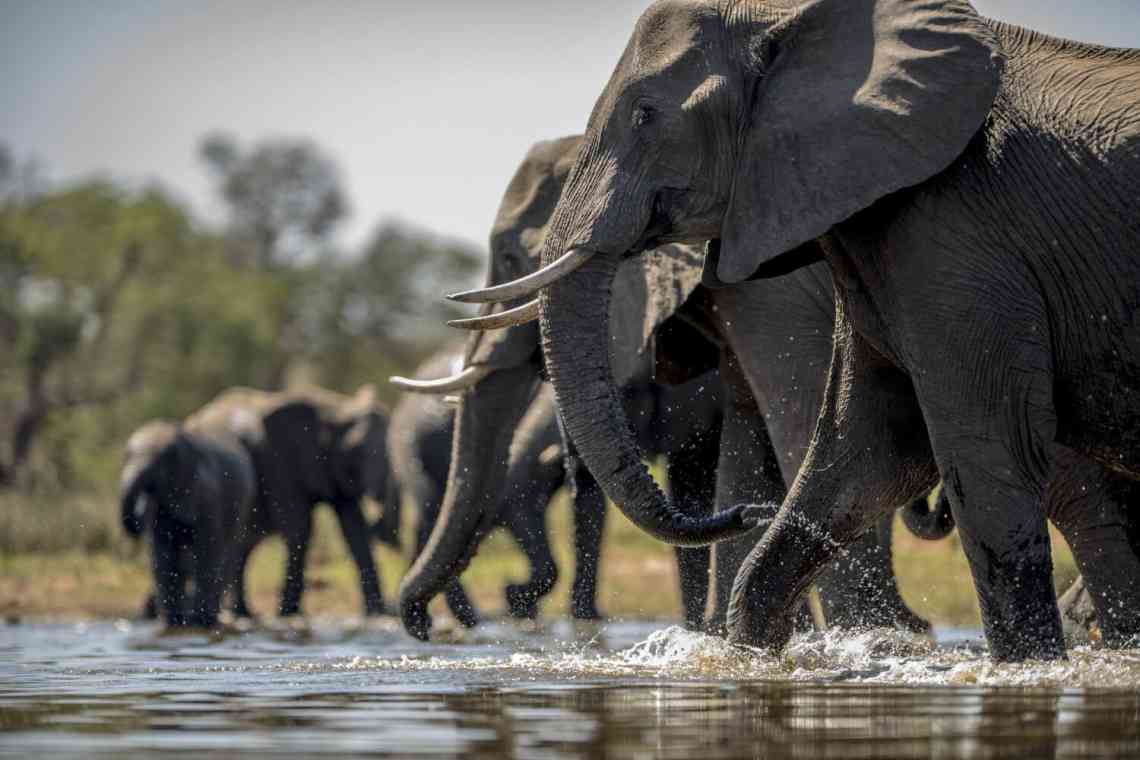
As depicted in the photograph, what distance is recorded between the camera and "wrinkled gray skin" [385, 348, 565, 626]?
11.8 meters

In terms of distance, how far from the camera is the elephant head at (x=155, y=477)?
47.2 ft

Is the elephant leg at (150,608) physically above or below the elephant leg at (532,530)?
below

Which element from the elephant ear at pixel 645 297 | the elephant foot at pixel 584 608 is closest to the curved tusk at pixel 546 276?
the elephant ear at pixel 645 297

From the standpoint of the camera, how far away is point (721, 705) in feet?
17.5

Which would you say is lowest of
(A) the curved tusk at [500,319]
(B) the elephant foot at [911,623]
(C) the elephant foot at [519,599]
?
(B) the elephant foot at [911,623]

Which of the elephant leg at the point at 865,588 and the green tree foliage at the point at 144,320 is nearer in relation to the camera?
the elephant leg at the point at 865,588

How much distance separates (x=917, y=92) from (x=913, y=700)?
1788 mm

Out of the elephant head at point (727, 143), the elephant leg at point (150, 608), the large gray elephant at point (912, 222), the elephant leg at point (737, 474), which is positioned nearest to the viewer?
the large gray elephant at point (912, 222)

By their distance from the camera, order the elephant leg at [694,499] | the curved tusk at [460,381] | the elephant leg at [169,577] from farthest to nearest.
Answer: the elephant leg at [169,577] < the elephant leg at [694,499] < the curved tusk at [460,381]

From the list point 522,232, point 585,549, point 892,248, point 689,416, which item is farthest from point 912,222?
point 585,549

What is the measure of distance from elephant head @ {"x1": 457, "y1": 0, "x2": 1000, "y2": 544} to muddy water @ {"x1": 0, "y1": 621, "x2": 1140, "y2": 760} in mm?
723

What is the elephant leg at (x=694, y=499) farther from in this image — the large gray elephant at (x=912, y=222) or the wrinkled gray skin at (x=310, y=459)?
the wrinkled gray skin at (x=310, y=459)

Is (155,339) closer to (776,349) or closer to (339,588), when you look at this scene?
(339,588)

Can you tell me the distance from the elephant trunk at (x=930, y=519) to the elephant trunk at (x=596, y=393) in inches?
78.8
